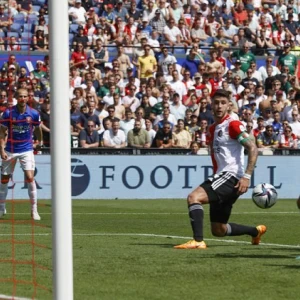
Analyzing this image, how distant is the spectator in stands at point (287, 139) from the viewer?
27.7 m

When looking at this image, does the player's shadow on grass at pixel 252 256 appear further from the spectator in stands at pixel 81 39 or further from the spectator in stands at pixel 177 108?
the spectator in stands at pixel 81 39

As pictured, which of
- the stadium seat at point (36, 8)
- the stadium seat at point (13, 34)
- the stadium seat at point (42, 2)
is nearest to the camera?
the stadium seat at point (13, 34)

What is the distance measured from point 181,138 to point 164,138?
436 millimetres

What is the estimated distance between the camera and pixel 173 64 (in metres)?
29.1

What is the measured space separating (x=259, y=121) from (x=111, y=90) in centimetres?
388

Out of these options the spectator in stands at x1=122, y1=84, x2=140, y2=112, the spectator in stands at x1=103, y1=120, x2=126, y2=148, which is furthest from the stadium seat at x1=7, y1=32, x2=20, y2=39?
the spectator in stands at x1=103, y1=120, x2=126, y2=148

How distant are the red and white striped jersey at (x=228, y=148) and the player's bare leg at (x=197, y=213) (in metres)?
0.40

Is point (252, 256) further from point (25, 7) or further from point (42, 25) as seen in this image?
point (25, 7)

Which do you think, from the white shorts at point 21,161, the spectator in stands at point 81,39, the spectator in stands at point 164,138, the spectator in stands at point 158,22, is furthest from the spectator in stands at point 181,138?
the white shorts at point 21,161

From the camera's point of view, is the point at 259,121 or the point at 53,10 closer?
the point at 53,10

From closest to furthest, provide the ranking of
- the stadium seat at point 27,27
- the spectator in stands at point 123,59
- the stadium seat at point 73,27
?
1. the stadium seat at point 27,27
2. the spectator in stands at point 123,59
3. the stadium seat at point 73,27

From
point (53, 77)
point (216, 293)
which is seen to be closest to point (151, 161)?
point (216, 293)

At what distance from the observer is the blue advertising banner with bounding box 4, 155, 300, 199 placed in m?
26.0

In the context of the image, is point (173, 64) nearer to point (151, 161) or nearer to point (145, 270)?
point (151, 161)
